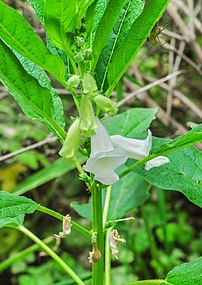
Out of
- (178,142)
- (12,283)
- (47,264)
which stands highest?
(178,142)

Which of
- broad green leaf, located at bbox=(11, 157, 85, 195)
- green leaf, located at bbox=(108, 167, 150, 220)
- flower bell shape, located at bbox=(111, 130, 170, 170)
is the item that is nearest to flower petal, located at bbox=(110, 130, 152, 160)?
flower bell shape, located at bbox=(111, 130, 170, 170)

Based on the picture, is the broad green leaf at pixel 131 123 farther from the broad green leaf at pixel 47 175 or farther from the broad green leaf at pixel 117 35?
the broad green leaf at pixel 47 175

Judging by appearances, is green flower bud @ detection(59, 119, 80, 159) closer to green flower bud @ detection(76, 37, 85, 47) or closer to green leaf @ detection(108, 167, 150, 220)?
green flower bud @ detection(76, 37, 85, 47)

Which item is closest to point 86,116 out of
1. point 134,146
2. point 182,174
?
point 134,146

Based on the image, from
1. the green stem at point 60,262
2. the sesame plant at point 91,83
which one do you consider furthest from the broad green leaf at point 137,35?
the green stem at point 60,262

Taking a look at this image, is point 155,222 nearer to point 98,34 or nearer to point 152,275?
point 152,275

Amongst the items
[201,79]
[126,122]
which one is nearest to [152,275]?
[201,79]

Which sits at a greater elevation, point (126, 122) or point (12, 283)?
point (126, 122)
